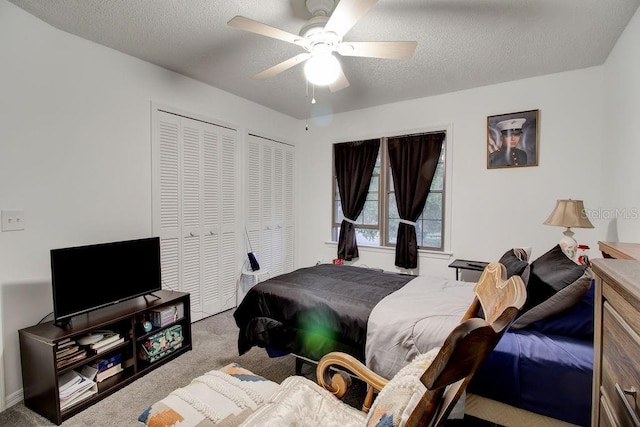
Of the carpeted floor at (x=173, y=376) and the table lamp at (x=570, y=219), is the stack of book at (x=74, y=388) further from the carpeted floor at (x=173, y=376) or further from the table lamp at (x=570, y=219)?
the table lamp at (x=570, y=219)

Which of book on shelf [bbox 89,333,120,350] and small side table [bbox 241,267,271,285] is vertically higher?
small side table [bbox 241,267,271,285]

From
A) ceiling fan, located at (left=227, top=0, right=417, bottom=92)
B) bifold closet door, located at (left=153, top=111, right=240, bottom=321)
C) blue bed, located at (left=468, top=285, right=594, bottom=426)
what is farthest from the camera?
bifold closet door, located at (left=153, top=111, right=240, bottom=321)

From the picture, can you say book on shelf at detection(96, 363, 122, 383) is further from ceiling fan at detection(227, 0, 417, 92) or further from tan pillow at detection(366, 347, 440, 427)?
ceiling fan at detection(227, 0, 417, 92)

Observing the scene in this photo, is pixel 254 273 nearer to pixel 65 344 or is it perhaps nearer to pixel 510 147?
pixel 65 344

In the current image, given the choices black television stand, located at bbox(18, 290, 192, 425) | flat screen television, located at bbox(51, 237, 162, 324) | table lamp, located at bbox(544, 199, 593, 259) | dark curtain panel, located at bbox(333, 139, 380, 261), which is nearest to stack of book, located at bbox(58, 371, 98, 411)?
black television stand, located at bbox(18, 290, 192, 425)

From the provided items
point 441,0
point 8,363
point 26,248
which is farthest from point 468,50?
point 8,363

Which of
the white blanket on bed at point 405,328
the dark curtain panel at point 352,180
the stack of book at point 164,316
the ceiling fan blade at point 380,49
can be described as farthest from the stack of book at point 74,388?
the dark curtain panel at point 352,180

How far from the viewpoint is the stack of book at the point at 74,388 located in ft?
6.17

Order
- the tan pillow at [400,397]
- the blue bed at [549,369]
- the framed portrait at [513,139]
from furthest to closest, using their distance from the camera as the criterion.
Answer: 1. the framed portrait at [513,139]
2. the blue bed at [549,369]
3. the tan pillow at [400,397]

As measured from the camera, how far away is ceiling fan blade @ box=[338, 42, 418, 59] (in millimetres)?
1864

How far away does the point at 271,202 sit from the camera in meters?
4.29

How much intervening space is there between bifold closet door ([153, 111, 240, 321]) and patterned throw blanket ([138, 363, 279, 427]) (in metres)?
1.98

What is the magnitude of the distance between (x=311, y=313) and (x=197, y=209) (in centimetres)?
192

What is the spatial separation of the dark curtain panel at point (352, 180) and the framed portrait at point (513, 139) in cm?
137
